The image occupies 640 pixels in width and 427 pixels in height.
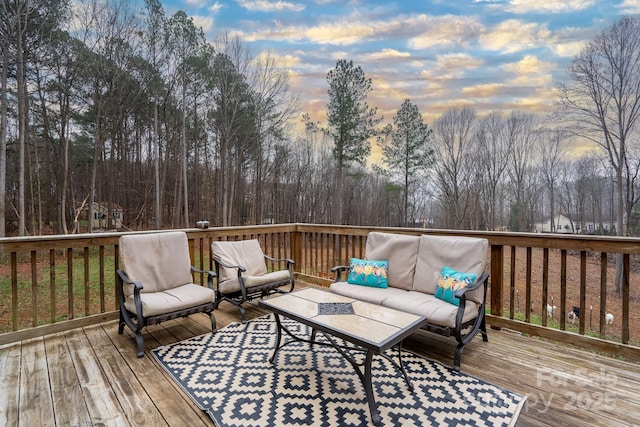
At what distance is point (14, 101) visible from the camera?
7.14m

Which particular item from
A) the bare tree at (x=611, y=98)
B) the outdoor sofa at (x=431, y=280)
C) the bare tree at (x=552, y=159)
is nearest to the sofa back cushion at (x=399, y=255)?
the outdoor sofa at (x=431, y=280)

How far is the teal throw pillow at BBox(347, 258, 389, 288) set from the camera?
329 centimetres

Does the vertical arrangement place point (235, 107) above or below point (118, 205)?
above

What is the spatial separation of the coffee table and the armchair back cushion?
53.5 inches

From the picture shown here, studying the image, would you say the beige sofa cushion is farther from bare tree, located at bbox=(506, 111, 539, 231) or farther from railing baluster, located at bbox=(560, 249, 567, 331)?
bare tree, located at bbox=(506, 111, 539, 231)

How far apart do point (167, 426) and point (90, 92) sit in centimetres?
1031

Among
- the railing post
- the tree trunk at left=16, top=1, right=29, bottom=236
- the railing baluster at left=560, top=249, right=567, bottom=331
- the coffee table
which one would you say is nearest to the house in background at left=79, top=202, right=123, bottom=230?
the tree trunk at left=16, top=1, right=29, bottom=236

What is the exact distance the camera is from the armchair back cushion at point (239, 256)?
372 centimetres

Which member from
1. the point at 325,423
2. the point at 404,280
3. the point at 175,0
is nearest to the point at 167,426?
the point at 325,423

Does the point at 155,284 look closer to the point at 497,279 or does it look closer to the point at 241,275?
the point at 241,275

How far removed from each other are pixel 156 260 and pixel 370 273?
238 cm

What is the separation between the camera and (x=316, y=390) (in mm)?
2094

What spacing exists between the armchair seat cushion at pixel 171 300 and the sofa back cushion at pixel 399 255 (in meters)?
1.93

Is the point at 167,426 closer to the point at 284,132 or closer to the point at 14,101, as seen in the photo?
the point at 14,101
